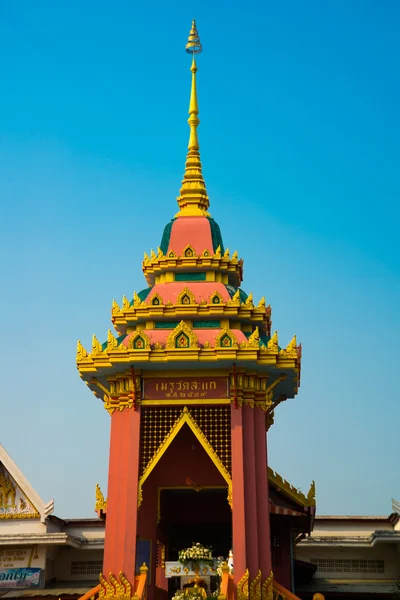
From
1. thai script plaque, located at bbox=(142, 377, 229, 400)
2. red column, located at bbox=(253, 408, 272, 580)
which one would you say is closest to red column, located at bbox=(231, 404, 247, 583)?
red column, located at bbox=(253, 408, 272, 580)

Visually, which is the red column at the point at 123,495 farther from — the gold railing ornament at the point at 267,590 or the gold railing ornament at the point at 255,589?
the gold railing ornament at the point at 267,590

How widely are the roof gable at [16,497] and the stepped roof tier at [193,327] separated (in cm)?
670

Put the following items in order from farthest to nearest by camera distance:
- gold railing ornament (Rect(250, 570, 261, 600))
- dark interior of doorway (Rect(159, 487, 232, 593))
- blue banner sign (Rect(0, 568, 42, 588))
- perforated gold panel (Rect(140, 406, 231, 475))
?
blue banner sign (Rect(0, 568, 42, 588))
dark interior of doorway (Rect(159, 487, 232, 593))
perforated gold panel (Rect(140, 406, 231, 475))
gold railing ornament (Rect(250, 570, 261, 600))

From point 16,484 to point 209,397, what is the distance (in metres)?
11.0

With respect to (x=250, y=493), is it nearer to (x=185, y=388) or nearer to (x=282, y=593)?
(x=282, y=593)

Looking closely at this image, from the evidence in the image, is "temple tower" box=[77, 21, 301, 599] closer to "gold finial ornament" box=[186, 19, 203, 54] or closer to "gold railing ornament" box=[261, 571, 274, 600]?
"gold railing ornament" box=[261, 571, 274, 600]

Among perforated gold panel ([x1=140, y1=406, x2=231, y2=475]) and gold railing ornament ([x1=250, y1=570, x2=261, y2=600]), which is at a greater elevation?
perforated gold panel ([x1=140, y1=406, x2=231, y2=475])

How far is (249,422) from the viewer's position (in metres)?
22.5

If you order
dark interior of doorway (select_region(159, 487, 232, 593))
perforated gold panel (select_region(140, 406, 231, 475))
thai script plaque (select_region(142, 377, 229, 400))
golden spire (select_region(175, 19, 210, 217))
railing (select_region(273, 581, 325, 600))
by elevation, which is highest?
golden spire (select_region(175, 19, 210, 217))

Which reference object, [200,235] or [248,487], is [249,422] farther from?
[200,235]

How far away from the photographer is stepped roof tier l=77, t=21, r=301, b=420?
886 inches

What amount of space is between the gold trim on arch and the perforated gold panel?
13 centimetres

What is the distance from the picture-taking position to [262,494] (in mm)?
21938

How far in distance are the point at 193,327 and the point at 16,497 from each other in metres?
11.2
